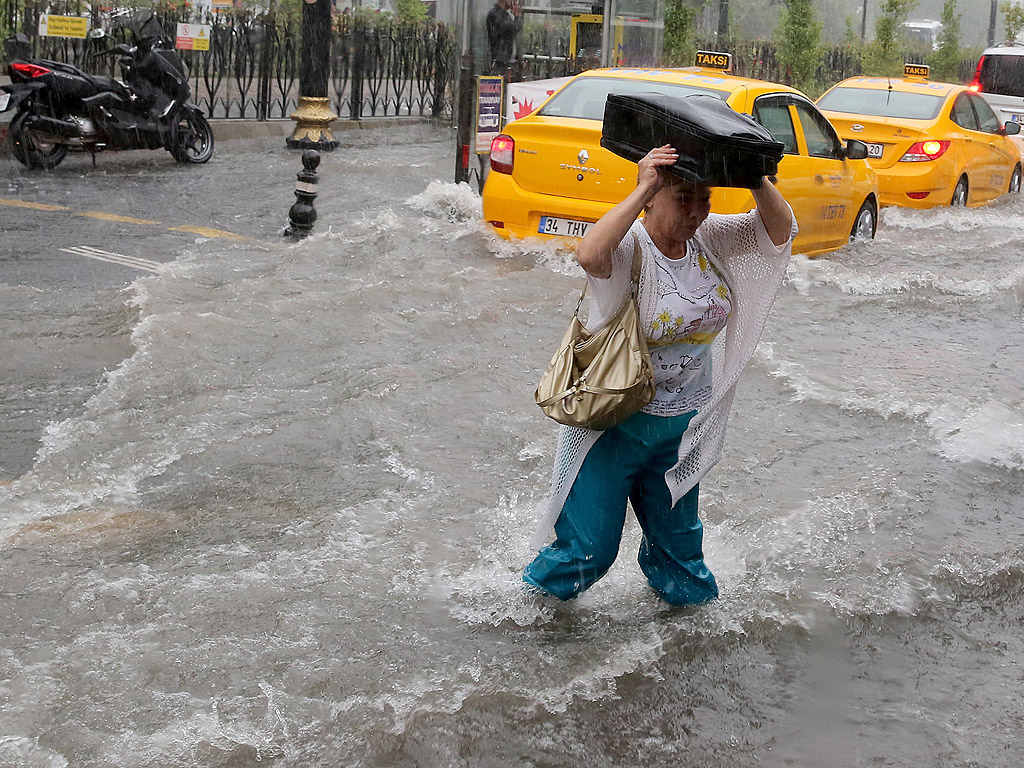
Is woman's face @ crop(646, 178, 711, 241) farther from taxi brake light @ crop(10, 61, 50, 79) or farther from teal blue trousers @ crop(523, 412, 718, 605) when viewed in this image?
taxi brake light @ crop(10, 61, 50, 79)

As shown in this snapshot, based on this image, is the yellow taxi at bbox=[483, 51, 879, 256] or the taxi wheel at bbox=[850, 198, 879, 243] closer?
the yellow taxi at bbox=[483, 51, 879, 256]

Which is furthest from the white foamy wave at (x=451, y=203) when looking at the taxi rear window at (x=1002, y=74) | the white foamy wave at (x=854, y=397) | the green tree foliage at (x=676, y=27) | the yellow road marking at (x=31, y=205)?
the green tree foliage at (x=676, y=27)

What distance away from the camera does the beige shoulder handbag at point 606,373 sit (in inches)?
138

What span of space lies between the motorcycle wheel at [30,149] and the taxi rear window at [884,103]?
8260mm

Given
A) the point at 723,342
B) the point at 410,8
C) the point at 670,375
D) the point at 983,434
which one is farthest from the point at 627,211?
the point at 410,8

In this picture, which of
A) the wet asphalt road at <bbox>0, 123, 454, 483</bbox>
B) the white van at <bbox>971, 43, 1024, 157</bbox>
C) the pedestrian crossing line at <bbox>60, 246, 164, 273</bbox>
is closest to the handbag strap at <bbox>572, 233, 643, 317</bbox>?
the wet asphalt road at <bbox>0, 123, 454, 483</bbox>

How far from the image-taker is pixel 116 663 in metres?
3.76

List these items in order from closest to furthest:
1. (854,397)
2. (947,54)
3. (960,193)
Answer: (854,397) < (960,193) < (947,54)

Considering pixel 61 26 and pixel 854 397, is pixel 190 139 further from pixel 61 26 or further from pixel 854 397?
pixel 854 397

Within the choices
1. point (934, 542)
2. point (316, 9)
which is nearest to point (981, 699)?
point (934, 542)

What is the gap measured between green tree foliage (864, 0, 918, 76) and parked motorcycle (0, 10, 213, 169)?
2268 centimetres

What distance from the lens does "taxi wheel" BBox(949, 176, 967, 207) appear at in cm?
1370

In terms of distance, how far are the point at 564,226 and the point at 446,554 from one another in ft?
15.1

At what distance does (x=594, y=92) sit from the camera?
31.0 feet
